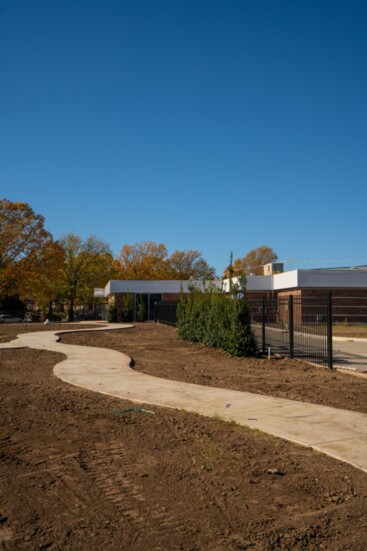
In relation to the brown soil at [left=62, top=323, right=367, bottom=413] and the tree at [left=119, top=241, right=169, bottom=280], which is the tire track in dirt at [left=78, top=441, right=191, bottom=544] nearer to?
the brown soil at [left=62, top=323, right=367, bottom=413]

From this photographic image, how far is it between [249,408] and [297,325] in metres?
6.87

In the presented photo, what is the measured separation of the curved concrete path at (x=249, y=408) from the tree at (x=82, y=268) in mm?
44774

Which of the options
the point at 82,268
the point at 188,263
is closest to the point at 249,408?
the point at 82,268

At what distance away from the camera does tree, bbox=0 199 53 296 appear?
1532 inches

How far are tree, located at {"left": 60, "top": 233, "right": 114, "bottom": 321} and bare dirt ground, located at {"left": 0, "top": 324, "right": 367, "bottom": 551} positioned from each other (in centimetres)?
4909

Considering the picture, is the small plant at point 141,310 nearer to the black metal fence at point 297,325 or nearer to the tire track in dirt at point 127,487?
the black metal fence at point 297,325

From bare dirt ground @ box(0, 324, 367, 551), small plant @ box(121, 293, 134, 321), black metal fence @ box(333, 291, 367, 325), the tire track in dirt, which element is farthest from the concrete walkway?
small plant @ box(121, 293, 134, 321)

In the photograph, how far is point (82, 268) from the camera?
57000 millimetres

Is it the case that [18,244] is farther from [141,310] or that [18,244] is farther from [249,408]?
[249,408]

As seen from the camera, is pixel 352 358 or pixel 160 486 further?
pixel 352 358

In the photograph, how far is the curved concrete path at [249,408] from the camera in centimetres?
571

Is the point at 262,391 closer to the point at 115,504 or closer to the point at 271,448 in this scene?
the point at 271,448

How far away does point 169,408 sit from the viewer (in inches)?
293

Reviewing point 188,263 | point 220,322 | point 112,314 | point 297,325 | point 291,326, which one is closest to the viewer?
point 291,326
